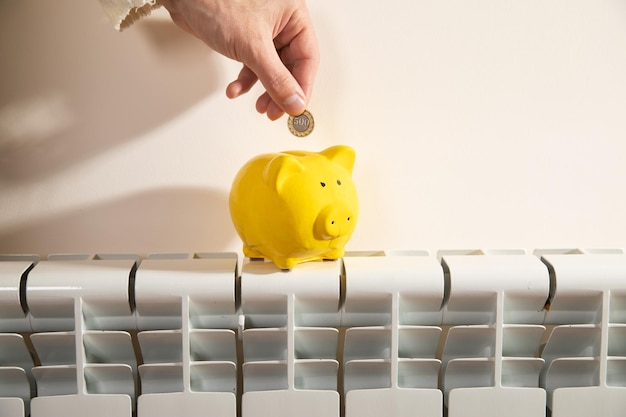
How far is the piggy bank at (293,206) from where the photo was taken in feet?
2.25

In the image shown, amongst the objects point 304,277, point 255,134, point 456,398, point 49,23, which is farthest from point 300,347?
point 49,23

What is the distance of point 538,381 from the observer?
0.78 metres

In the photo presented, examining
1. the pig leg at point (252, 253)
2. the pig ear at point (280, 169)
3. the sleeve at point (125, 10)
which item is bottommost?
the pig leg at point (252, 253)

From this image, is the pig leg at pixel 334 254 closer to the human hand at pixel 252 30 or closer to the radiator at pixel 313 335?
the radiator at pixel 313 335

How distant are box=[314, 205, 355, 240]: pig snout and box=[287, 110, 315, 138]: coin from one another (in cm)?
18

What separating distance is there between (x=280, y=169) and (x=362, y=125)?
0.24m

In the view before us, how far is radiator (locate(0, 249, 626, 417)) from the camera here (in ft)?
2.39

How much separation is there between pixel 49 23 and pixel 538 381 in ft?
2.46

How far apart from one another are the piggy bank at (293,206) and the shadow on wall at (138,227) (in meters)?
0.16

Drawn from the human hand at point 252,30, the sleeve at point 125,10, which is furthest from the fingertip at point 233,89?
the sleeve at point 125,10

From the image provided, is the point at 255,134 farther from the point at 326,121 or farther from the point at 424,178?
the point at 424,178

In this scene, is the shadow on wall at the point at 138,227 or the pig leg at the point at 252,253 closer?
the pig leg at the point at 252,253

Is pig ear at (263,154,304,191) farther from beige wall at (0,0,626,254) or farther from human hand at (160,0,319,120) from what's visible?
beige wall at (0,0,626,254)

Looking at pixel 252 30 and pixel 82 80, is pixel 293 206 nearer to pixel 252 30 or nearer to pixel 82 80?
pixel 252 30
